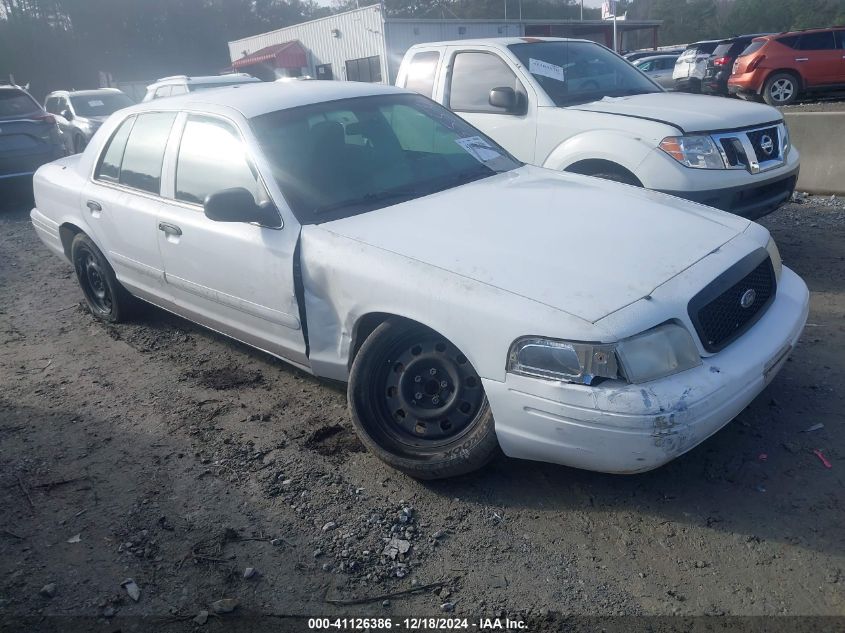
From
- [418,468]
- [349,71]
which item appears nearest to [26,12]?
[349,71]

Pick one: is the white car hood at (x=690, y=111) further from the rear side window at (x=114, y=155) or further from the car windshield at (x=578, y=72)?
the rear side window at (x=114, y=155)

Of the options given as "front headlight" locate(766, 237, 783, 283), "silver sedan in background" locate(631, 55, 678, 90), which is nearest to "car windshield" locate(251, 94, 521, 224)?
"front headlight" locate(766, 237, 783, 283)

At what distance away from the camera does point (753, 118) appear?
18.4ft

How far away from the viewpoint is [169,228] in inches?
167

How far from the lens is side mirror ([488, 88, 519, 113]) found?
19.6 ft

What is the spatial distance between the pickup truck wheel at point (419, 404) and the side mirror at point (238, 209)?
33.2 inches

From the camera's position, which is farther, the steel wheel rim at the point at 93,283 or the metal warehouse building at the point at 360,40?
the metal warehouse building at the point at 360,40

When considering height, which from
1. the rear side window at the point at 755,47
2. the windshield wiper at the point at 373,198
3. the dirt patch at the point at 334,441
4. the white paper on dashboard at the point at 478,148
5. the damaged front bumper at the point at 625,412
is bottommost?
the dirt patch at the point at 334,441

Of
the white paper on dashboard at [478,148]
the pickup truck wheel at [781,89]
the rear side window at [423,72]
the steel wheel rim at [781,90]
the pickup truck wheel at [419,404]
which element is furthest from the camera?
the steel wheel rim at [781,90]

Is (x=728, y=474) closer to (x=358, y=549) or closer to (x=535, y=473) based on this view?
(x=535, y=473)

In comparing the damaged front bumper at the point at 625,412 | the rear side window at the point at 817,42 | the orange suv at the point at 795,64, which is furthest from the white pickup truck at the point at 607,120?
the rear side window at the point at 817,42

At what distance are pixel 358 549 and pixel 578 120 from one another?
13.0 feet

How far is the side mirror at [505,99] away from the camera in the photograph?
5973 mm

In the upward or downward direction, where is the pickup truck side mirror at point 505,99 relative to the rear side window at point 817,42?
downward
